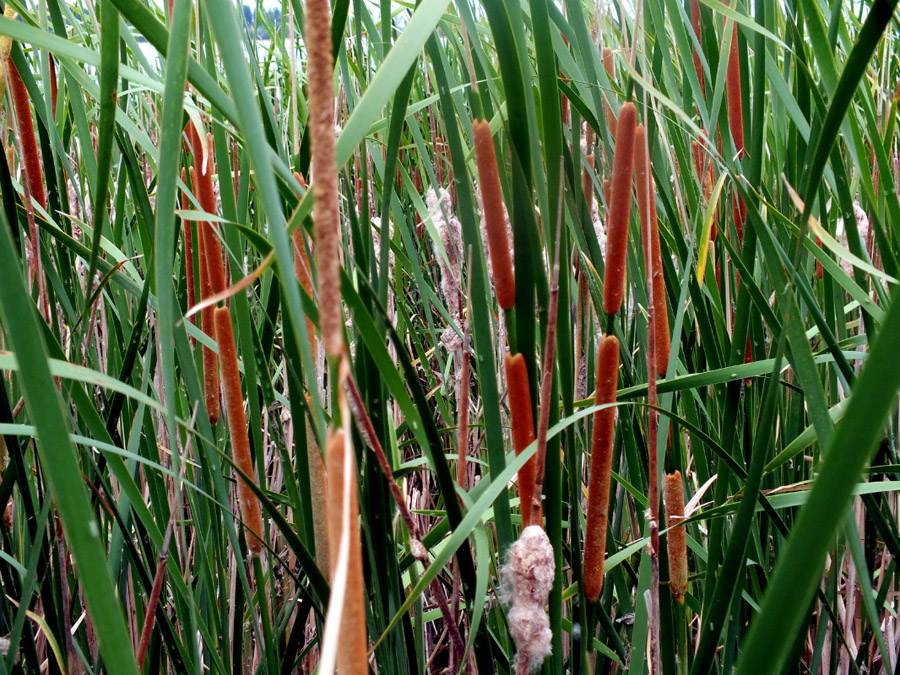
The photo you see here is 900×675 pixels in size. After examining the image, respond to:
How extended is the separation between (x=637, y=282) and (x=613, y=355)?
10.8 inches

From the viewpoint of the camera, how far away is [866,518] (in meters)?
0.95

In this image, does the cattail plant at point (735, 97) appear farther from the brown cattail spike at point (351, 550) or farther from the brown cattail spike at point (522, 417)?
the brown cattail spike at point (351, 550)

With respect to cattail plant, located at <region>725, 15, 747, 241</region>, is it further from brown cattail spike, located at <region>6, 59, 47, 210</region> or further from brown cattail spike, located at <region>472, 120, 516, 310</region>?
brown cattail spike, located at <region>6, 59, 47, 210</region>

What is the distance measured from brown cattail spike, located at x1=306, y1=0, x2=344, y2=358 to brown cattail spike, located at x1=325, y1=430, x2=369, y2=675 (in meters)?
0.03

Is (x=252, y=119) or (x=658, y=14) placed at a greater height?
(x=658, y=14)

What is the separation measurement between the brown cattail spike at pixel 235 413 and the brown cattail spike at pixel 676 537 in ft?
1.10

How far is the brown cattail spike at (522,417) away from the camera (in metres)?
0.50

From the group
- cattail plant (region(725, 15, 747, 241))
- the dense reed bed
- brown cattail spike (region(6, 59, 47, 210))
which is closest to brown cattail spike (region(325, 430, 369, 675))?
the dense reed bed

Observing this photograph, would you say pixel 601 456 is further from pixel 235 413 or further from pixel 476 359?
pixel 235 413

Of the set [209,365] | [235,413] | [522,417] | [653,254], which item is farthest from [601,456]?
[209,365]

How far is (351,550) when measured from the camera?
257 millimetres

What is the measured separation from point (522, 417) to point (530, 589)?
0.36 ft

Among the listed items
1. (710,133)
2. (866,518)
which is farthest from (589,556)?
(866,518)

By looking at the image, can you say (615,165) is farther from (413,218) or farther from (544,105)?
(413,218)
